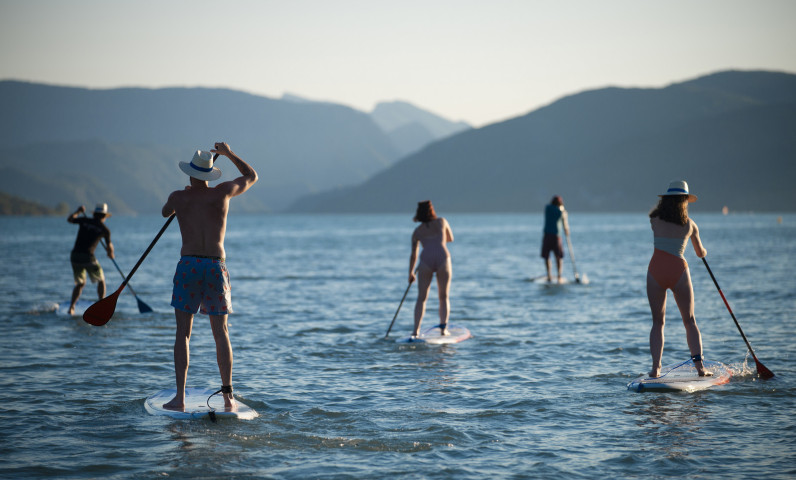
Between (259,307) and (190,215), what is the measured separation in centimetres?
1075

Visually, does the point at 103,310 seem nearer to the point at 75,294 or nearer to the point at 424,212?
the point at 424,212

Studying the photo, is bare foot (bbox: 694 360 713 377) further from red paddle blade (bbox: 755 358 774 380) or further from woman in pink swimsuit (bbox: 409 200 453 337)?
woman in pink swimsuit (bbox: 409 200 453 337)

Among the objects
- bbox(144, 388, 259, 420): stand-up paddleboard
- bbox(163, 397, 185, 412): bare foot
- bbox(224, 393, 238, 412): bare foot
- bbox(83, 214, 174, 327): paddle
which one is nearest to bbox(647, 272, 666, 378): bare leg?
bbox(144, 388, 259, 420): stand-up paddleboard

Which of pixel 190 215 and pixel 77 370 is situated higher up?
pixel 190 215

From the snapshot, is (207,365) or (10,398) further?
(207,365)

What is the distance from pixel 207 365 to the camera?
33.8 ft

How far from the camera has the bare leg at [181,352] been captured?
723cm

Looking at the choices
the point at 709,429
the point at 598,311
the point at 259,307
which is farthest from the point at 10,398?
the point at 598,311

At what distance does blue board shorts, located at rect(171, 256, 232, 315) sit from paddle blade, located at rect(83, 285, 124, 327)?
1153 mm

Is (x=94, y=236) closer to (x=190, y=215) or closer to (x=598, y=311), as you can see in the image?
(x=190, y=215)

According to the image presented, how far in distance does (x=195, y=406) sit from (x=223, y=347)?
774 mm

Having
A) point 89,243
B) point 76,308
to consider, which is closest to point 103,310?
point 89,243

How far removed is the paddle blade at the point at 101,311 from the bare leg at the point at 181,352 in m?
1.03

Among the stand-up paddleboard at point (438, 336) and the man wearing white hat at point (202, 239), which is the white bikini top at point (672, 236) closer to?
the stand-up paddleboard at point (438, 336)
